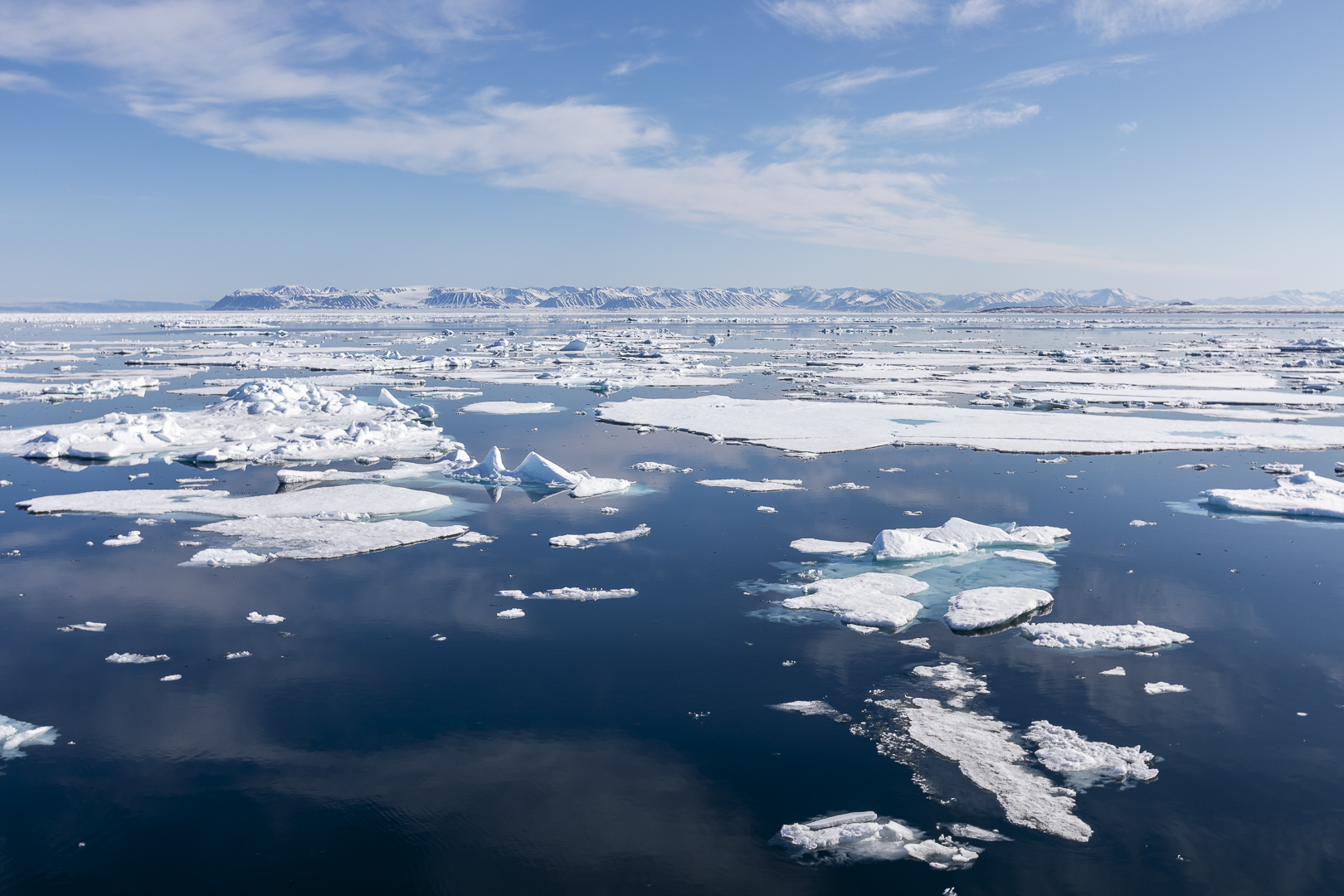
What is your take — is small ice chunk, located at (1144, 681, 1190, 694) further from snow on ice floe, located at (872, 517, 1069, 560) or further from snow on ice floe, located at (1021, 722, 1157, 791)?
snow on ice floe, located at (872, 517, 1069, 560)

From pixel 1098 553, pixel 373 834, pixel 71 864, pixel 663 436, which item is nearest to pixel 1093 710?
pixel 1098 553

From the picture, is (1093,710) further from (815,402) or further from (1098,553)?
(815,402)

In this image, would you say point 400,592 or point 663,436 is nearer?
point 400,592

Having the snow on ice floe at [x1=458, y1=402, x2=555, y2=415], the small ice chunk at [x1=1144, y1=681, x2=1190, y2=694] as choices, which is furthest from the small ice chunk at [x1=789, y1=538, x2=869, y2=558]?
the snow on ice floe at [x1=458, y1=402, x2=555, y2=415]

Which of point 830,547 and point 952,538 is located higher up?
point 952,538

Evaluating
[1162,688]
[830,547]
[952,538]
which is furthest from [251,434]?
[1162,688]

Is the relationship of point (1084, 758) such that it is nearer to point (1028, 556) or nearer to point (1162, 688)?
point (1162, 688)
